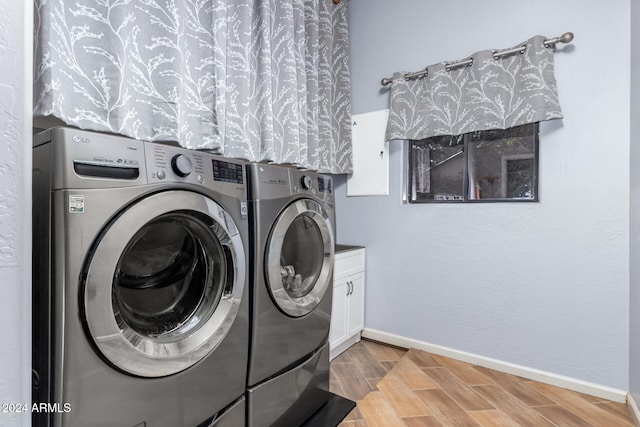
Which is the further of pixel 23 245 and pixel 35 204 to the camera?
pixel 35 204

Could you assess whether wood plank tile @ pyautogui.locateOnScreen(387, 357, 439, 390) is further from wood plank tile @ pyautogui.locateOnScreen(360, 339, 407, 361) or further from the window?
the window

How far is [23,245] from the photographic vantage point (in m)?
0.61

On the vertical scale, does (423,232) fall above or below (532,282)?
above

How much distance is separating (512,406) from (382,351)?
899 millimetres

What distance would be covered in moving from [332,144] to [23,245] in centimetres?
195

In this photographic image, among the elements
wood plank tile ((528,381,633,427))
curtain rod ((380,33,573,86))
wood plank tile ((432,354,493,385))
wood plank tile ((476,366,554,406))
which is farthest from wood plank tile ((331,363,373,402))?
curtain rod ((380,33,573,86))

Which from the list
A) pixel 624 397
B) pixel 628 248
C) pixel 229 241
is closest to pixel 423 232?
pixel 628 248

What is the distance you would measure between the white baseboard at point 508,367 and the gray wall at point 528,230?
0.11 ft

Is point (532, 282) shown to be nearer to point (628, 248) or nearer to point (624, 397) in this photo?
point (628, 248)

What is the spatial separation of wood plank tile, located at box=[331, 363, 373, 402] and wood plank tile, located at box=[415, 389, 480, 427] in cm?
31

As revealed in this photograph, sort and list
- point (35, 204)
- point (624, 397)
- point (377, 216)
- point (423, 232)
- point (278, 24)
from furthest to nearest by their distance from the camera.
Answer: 1. point (377, 216)
2. point (423, 232)
3. point (278, 24)
4. point (624, 397)
5. point (35, 204)

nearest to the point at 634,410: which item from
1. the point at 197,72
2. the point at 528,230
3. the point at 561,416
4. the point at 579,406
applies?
the point at 579,406

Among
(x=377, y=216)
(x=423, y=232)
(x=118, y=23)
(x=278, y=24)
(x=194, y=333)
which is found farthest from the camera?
(x=377, y=216)

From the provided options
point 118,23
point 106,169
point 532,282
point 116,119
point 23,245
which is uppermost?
point 118,23
